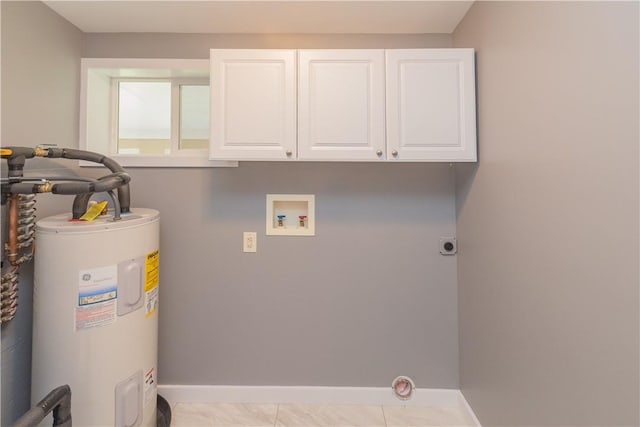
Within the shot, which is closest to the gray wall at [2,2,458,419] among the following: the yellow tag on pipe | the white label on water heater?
the yellow tag on pipe

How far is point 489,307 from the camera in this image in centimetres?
144

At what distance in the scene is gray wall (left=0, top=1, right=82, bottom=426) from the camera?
1308 mm

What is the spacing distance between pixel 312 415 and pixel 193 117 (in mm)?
2035

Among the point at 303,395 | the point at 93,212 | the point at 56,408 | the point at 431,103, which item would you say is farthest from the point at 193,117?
the point at 303,395

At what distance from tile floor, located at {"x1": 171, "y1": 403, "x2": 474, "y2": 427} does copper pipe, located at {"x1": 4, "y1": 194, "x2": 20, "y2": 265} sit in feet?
3.94

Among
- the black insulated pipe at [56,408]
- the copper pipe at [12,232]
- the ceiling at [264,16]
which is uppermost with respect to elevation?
the ceiling at [264,16]

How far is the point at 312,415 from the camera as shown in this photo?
5.59 feet

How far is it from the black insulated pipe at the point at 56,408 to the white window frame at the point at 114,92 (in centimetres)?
120

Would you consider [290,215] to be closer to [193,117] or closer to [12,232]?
[193,117]

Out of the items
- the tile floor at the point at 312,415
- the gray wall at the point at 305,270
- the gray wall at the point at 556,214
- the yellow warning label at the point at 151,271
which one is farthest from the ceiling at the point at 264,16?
the tile floor at the point at 312,415

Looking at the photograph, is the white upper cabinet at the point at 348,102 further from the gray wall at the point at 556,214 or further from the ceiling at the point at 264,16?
the ceiling at the point at 264,16

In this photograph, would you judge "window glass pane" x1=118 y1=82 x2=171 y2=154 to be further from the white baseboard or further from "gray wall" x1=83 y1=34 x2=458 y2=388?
the white baseboard

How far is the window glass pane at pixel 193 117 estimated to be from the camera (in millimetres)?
1927

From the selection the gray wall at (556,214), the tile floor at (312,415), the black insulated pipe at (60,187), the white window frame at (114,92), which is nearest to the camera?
the gray wall at (556,214)
